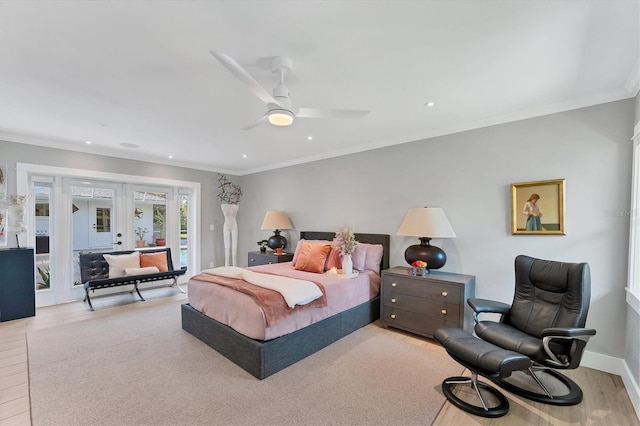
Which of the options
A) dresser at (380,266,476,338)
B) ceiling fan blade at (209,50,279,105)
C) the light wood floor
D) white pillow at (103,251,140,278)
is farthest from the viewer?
white pillow at (103,251,140,278)

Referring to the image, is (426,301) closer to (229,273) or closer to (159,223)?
(229,273)

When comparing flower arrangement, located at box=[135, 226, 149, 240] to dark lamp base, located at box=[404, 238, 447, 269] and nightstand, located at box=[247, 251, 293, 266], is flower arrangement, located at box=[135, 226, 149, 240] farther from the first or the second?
dark lamp base, located at box=[404, 238, 447, 269]

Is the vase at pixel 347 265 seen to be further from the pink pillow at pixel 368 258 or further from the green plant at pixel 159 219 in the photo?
the green plant at pixel 159 219

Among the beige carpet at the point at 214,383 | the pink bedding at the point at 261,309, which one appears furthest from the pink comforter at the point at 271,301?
the beige carpet at the point at 214,383

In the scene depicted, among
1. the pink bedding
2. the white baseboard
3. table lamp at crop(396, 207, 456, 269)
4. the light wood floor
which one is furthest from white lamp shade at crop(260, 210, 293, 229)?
the white baseboard

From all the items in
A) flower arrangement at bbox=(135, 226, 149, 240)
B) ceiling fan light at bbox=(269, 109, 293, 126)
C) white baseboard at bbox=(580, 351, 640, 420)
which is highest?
ceiling fan light at bbox=(269, 109, 293, 126)

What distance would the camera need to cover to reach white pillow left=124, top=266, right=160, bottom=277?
15.8ft

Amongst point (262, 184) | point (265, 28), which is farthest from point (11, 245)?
point (265, 28)

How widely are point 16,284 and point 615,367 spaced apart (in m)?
7.09

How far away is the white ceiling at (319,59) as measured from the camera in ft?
5.47

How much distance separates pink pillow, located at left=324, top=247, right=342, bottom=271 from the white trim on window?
2.92 m

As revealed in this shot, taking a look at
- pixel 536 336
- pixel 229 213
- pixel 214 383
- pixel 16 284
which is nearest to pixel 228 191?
pixel 229 213

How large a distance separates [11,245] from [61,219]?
69 cm

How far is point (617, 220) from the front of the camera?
265 centimetres
